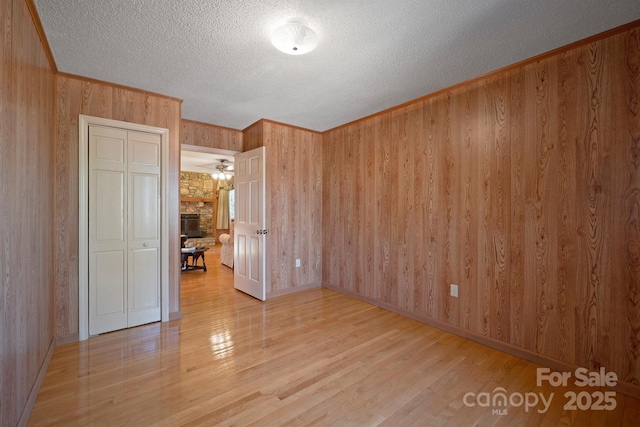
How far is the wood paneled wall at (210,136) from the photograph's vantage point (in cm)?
371

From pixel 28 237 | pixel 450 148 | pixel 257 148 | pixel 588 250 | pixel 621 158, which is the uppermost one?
pixel 257 148

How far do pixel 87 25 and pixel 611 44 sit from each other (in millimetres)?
3669

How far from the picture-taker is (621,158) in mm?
1830

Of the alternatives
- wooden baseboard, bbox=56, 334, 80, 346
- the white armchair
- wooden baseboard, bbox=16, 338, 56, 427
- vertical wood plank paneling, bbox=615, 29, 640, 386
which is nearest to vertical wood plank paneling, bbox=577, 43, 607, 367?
vertical wood plank paneling, bbox=615, 29, 640, 386

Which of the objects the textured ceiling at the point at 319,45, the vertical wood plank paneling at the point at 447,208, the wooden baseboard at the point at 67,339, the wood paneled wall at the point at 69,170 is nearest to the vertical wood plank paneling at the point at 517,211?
the textured ceiling at the point at 319,45

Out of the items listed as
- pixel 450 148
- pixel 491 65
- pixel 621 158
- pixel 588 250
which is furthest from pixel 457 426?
pixel 491 65

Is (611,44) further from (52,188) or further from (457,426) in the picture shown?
(52,188)

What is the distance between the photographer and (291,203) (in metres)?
4.03

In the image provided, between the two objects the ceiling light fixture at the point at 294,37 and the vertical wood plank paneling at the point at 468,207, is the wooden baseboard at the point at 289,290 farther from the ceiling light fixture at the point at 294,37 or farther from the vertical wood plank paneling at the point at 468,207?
the ceiling light fixture at the point at 294,37

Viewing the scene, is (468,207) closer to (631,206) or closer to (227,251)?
(631,206)

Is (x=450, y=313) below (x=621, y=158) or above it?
below

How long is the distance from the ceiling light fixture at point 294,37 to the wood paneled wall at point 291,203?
6.32ft

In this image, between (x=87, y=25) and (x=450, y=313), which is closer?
(x=87, y=25)

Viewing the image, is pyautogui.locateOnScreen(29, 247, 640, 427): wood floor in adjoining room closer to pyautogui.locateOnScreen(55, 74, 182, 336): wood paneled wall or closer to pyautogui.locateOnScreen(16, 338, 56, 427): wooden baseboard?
pyautogui.locateOnScreen(16, 338, 56, 427): wooden baseboard
